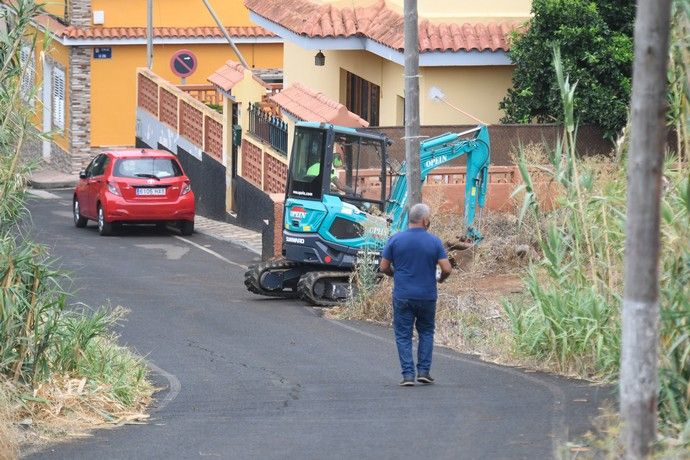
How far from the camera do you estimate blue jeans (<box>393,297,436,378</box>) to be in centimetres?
1223

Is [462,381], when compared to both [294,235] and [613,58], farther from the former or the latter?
[613,58]

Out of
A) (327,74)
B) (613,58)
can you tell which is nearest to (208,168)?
(327,74)

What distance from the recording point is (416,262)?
12.2 meters

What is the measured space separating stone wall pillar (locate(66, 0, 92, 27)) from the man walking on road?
25483 mm

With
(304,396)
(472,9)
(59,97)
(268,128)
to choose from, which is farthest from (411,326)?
(59,97)

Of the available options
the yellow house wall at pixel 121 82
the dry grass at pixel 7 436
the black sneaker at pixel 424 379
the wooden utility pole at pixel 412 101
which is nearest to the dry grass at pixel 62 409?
the dry grass at pixel 7 436

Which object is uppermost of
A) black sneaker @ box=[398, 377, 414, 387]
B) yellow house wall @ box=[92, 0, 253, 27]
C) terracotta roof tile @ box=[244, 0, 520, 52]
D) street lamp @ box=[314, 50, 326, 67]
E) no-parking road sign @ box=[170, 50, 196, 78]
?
terracotta roof tile @ box=[244, 0, 520, 52]

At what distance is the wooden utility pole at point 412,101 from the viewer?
676 inches

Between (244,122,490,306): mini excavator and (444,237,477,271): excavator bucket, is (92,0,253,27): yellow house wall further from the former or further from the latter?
(444,237,477,271): excavator bucket

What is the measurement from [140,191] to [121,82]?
10.7 m

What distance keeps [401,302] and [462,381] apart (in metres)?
1.03

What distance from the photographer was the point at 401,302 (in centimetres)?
1223

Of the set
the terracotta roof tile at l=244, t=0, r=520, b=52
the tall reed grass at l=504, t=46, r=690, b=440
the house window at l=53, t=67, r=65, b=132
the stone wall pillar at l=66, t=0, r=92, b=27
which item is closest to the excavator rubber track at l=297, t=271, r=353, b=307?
the tall reed grass at l=504, t=46, r=690, b=440

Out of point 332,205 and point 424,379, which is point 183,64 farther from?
point 424,379
